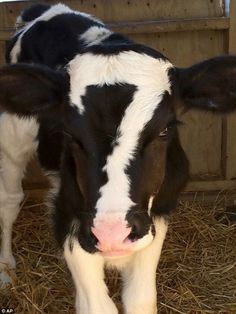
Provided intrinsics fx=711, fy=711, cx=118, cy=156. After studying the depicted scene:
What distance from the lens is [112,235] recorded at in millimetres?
2600

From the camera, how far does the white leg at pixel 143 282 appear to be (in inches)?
132

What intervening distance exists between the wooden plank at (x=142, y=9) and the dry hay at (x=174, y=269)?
4.29ft

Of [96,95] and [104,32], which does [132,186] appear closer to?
[96,95]

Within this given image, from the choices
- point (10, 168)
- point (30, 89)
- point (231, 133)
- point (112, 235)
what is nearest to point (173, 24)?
point (231, 133)

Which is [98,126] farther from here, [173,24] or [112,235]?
[173,24]

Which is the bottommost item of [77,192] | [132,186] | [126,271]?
[126,271]

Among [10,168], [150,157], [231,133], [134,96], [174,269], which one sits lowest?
[174,269]

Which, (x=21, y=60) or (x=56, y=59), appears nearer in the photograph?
(x=56, y=59)

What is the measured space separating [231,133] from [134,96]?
2020 millimetres

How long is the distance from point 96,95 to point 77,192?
52cm

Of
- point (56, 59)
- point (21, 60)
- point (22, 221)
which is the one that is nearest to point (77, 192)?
point (56, 59)

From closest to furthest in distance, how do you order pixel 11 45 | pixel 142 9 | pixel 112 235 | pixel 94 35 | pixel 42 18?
pixel 112 235, pixel 94 35, pixel 42 18, pixel 11 45, pixel 142 9

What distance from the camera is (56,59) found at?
149 inches

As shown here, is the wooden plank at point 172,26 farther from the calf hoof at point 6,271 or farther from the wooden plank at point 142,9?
the calf hoof at point 6,271
